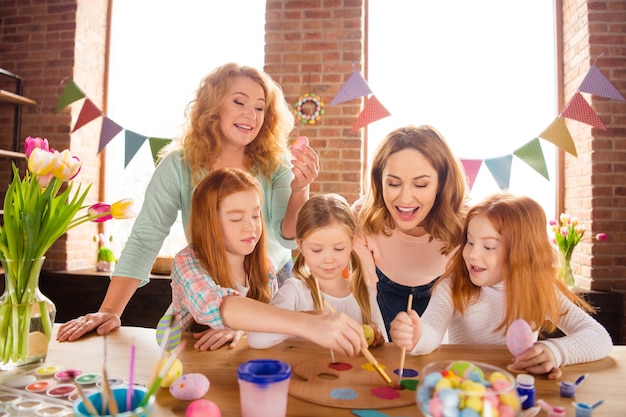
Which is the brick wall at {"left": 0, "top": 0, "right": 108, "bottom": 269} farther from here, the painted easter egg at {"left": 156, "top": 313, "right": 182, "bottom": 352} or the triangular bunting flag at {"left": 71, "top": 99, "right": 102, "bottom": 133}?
the painted easter egg at {"left": 156, "top": 313, "right": 182, "bottom": 352}

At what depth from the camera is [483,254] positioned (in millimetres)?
1188

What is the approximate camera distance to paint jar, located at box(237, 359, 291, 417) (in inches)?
28.0

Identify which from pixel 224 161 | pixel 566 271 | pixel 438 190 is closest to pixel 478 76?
pixel 566 271

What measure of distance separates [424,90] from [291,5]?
1.18 m

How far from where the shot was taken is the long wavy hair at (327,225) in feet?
3.77

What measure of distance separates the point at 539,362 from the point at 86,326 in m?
1.07

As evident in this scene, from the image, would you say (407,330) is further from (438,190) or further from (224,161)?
(224,161)

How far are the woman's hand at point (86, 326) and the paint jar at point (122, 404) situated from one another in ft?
1.86

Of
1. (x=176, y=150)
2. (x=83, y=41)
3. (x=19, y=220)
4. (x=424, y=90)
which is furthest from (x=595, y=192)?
(x=83, y=41)

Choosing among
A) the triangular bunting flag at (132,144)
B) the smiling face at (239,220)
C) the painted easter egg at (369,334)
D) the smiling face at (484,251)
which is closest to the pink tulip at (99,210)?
the smiling face at (239,220)

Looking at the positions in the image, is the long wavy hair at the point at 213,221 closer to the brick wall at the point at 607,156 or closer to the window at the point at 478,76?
the window at the point at 478,76

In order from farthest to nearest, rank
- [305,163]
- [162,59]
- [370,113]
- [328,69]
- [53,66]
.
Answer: [162,59]
[53,66]
[328,69]
[370,113]
[305,163]

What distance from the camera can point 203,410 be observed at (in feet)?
2.33

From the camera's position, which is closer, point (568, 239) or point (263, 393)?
point (263, 393)
